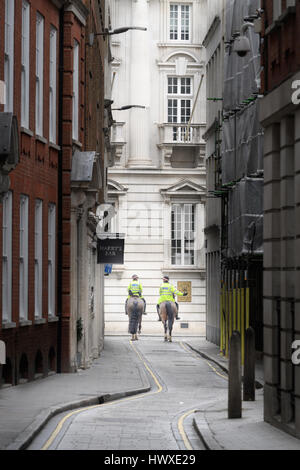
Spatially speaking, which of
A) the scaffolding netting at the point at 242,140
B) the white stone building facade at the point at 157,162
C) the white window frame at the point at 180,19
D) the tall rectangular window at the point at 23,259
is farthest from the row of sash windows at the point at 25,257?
the white window frame at the point at 180,19

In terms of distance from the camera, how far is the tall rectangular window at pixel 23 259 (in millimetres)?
22688

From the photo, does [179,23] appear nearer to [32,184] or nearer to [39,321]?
[32,184]

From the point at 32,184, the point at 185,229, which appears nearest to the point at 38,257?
the point at 32,184

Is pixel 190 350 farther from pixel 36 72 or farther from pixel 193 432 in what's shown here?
pixel 193 432

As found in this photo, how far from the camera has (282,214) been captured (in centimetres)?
1489

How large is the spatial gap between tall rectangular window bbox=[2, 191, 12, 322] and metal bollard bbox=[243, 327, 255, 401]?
4.47 m

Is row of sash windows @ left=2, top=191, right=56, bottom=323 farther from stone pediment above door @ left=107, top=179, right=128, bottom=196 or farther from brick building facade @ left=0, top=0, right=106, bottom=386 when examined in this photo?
stone pediment above door @ left=107, top=179, right=128, bottom=196

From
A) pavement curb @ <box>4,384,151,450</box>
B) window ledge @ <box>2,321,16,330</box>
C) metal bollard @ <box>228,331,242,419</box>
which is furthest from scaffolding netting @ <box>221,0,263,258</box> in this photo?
metal bollard @ <box>228,331,242,419</box>

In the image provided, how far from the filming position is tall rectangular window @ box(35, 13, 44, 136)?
24.2m

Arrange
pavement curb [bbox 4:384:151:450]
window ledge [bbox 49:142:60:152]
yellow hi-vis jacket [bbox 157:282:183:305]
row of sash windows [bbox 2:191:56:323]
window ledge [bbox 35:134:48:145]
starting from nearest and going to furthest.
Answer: pavement curb [bbox 4:384:151:450]
row of sash windows [bbox 2:191:56:323]
window ledge [bbox 35:134:48:145]
window ledge [bbox 49:142:60:152]
yellow hi-vis jacket [bbox 157:282:183:305]

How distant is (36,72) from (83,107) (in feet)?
14.2
